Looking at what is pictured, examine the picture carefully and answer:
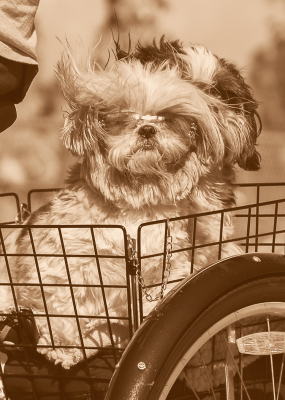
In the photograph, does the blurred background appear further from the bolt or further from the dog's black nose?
the bolt

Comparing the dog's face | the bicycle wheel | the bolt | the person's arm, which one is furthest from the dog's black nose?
the bolt

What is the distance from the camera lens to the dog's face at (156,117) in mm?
1168

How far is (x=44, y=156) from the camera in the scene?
6.18ft

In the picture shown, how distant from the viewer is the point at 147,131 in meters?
1.16

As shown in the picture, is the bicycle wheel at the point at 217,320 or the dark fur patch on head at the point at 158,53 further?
the dark fur patch on head at the point at 158,53

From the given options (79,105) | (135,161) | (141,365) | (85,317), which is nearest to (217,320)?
(141,365)

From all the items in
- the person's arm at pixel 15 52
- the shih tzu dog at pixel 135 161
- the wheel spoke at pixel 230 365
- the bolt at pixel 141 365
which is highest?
the person's arm at pixel 15 52

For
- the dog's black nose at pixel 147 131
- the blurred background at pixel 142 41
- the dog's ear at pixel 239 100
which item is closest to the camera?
the dog's black nose at pixel 147 131

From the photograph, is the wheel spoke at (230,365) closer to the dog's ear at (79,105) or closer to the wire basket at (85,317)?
the wire basket at (85,317)

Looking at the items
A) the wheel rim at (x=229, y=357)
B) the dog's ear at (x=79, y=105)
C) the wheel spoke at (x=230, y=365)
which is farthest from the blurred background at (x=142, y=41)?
the wheel spoke at (x=230, y=365)

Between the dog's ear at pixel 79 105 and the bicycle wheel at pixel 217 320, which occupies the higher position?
the dog's ear at pixel 79 105

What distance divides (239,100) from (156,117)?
234 millimetres

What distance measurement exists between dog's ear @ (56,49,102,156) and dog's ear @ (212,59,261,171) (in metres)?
0.30

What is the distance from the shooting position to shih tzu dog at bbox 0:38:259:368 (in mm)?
1173
